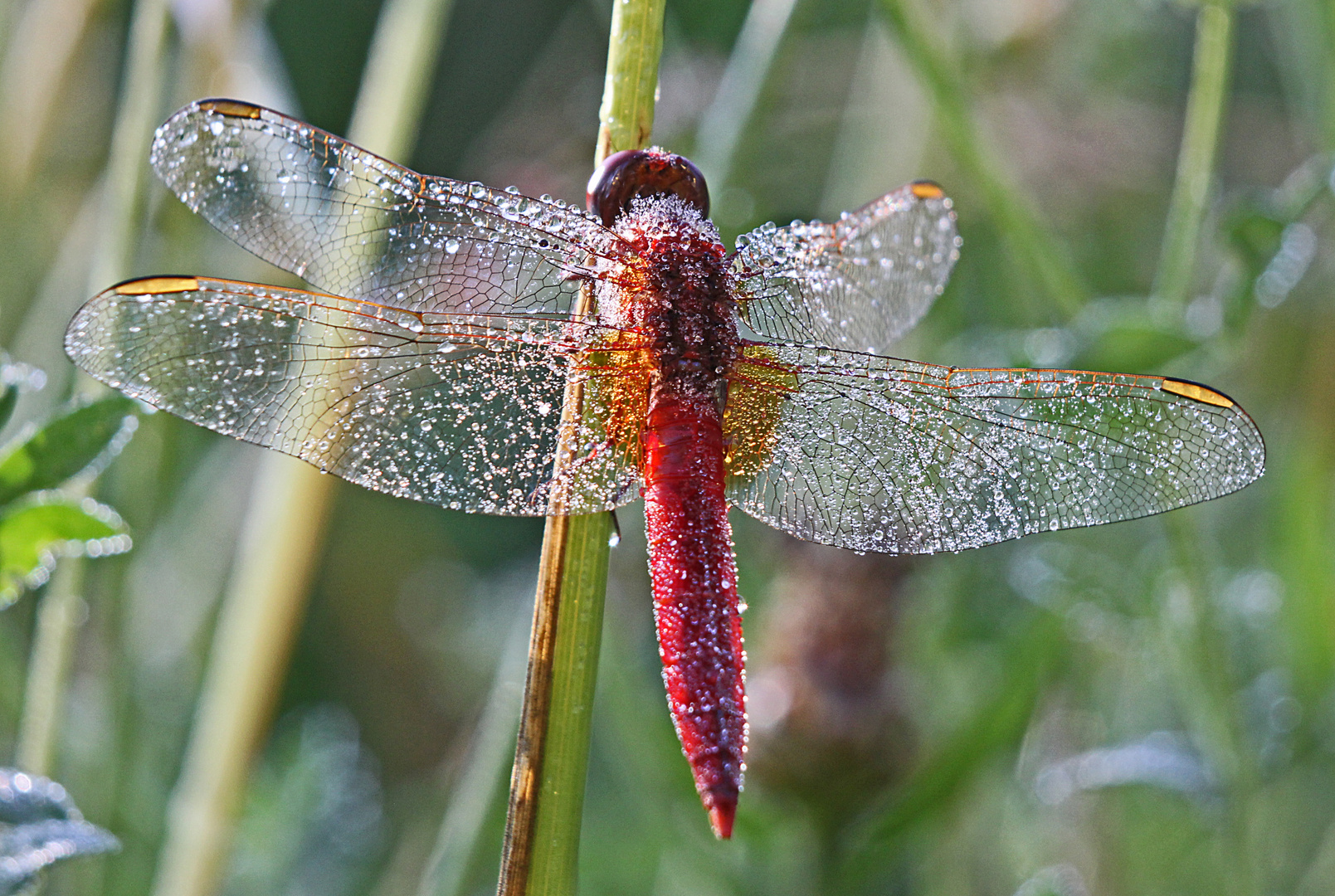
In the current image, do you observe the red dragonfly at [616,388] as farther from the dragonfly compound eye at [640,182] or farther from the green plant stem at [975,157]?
the green plant stem at [975,157]

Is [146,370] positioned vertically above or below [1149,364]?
below

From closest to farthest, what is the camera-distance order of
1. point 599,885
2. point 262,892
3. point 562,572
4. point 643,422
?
point 562,572
point 643,422
point 262,892
point 599,885

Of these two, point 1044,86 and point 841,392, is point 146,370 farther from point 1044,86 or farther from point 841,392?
point 1044,86

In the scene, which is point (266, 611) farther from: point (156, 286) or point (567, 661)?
point (567, 661)

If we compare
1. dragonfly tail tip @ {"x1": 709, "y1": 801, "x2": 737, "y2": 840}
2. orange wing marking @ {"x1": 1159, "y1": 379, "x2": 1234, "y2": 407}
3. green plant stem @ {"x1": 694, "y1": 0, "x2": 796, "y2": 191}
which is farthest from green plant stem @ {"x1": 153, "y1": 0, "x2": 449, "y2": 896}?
orange wing marking @ {"x1": 1159, "y1": 379, "x2": 1234, "y2": 407}

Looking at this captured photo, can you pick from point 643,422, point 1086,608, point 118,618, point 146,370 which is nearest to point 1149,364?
point 1086,608

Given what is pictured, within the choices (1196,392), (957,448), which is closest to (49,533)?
(957,448)
